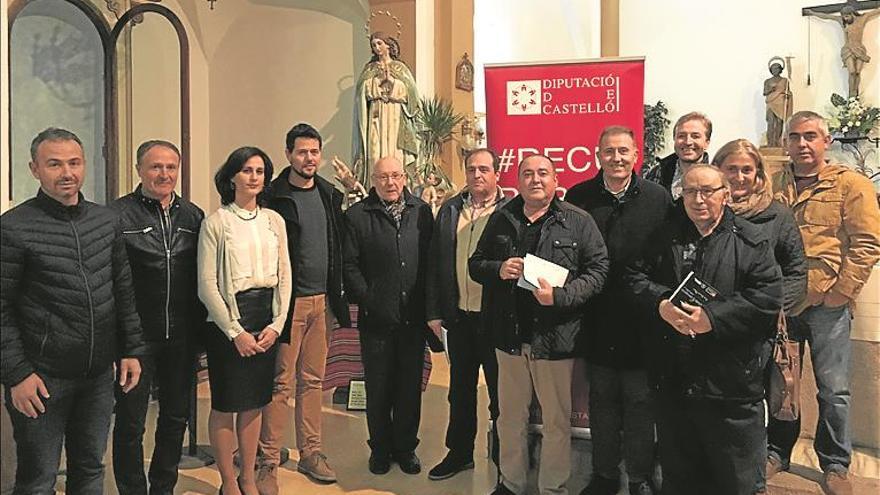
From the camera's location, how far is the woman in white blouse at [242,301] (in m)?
2.93

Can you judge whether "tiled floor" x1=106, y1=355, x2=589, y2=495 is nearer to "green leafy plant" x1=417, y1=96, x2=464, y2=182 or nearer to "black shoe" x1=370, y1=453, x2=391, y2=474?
"black shoe" x1=370, y1=453, x2=391, y2=474

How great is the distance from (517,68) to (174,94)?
3490 mm

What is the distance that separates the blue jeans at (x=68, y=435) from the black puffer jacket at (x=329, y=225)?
90 centimetres

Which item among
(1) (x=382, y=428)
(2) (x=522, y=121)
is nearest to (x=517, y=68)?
(2) (x=522, y=121)

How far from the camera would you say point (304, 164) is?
3.39 meters

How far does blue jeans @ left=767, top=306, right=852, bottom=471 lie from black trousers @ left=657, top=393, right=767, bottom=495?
807mm

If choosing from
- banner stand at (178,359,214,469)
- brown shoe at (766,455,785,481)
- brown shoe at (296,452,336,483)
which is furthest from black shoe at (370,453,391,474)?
brown shoe at (766,455,785,481)

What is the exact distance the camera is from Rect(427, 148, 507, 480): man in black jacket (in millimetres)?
3418

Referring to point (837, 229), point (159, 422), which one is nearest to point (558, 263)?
point (837, 229)

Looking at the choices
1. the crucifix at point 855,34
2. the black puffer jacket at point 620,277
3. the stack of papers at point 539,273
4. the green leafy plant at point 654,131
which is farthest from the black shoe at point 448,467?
the crucifix at point 855,34

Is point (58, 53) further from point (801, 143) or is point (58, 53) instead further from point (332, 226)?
point (801, 143)

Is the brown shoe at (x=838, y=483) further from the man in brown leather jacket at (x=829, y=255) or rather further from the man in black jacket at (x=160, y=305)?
the man in black jacket at (x=160, y=305)

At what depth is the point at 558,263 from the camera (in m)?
2.97

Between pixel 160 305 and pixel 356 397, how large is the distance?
213cm
